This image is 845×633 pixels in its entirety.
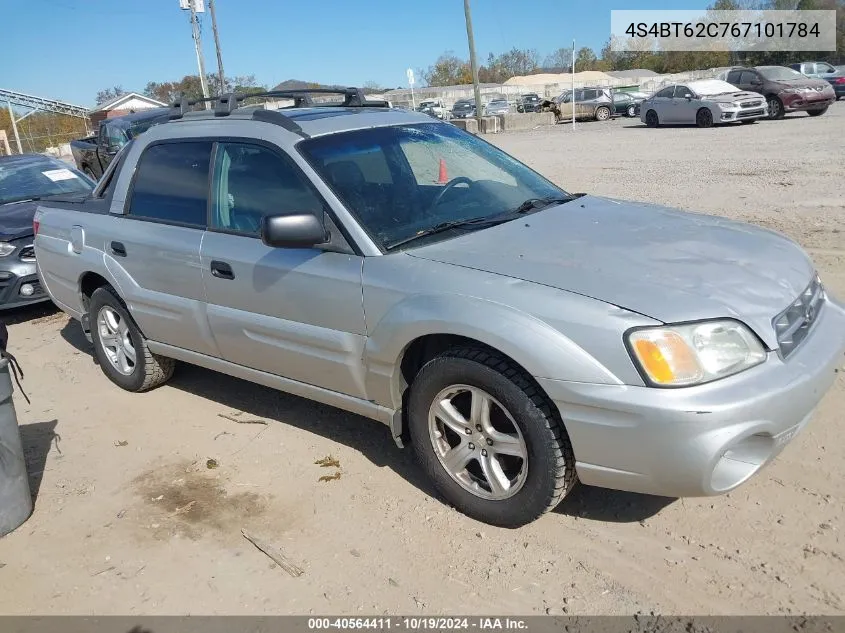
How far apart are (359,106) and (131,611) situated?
316 cm

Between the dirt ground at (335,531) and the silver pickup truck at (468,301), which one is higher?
the silver pickup truck at (468,301)

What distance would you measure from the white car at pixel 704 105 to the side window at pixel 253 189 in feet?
66.1

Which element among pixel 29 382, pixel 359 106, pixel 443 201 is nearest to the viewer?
pixel 443 201

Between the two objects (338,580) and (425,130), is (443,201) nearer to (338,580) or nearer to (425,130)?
(425,130)

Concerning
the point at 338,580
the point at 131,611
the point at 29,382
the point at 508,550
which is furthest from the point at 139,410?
the point at 508,550

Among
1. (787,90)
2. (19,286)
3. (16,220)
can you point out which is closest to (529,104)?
(787,90)

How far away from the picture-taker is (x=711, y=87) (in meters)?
22.2

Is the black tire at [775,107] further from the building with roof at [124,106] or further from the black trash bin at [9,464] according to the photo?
the building with roof at [124,106]

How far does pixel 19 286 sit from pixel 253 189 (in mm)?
4654

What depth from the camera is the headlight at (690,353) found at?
2.59 metres

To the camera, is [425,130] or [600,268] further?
[425,130]

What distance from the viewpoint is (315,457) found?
4.03 meters

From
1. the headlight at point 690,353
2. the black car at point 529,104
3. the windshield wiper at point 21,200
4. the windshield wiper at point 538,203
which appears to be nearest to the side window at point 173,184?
the windshield wiper at point 538,203

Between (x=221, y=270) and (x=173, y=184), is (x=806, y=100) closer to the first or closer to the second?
(x=173, y=184)
